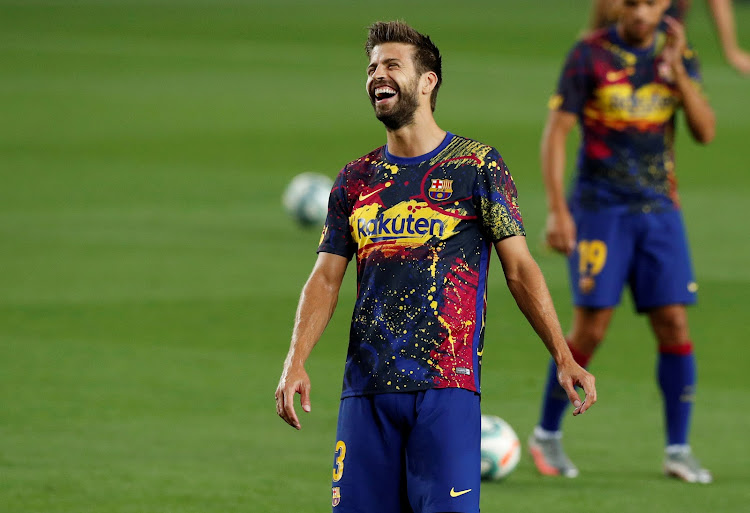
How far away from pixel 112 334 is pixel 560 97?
15.7 ft

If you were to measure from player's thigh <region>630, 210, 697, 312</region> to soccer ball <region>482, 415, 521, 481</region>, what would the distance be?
97cm

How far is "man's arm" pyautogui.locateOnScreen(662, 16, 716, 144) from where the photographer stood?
302 inches

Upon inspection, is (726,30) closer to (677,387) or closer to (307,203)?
(677,387)

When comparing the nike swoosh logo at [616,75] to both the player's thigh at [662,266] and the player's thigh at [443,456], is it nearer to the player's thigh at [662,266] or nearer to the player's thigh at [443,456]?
the player's thigh at [662,266]

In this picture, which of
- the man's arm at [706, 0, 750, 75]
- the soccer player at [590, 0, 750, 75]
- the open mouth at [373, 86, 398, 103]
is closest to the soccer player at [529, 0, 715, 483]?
the soccer player at [590, 0, 750, 75]

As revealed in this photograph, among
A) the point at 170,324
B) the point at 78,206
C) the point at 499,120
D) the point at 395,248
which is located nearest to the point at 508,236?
the point at 395,248

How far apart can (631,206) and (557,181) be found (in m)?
0.43

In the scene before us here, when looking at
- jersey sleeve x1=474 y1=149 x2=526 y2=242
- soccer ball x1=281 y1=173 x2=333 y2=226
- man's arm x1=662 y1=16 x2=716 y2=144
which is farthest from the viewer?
soccer ball x1=281 y1=173 x2=333 y2=226

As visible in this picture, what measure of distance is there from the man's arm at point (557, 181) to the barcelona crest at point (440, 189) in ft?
9.69

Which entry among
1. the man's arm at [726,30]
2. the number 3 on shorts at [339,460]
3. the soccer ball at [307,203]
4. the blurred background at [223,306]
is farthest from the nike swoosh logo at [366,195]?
the soccer ball at [307,203]

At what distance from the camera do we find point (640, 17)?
764 cm

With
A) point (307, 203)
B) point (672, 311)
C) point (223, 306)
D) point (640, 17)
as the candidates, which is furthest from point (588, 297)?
point (307, 203)

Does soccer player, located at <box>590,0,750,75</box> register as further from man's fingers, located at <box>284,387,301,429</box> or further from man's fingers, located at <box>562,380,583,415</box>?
man's fingers, located at <box>284,387,301,429</box>

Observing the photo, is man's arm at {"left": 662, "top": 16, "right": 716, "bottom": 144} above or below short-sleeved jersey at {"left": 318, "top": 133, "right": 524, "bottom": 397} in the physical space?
above
